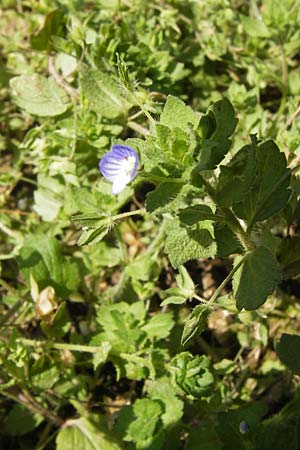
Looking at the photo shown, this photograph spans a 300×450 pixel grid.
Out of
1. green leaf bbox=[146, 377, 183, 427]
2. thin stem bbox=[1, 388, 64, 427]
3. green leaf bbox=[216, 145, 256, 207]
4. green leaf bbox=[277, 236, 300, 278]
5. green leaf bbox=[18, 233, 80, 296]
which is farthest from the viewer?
green leaf bbox=[18, 233, 80, 296]

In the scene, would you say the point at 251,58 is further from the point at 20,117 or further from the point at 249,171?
the point at 249,171

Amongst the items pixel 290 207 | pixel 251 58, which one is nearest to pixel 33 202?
pixel 251 58

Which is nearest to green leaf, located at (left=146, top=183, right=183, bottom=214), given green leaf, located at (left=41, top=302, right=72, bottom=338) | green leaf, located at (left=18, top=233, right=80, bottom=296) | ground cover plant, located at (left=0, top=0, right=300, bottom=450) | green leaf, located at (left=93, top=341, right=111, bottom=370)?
ground cover plant, located at (left=0, top=0, right=300, bottom=450)

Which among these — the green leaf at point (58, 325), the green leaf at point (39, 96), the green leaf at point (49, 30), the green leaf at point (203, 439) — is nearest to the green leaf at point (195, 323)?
the green leaf at point (203, 439)

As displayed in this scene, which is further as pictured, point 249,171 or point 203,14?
point 203,14

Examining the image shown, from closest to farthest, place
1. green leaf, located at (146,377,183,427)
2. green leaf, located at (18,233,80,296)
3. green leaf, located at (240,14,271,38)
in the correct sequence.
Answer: green leaf, located at (146,377,183,427)
green leaf, located at (18,233,80,296)
green leaf, located at (240,14,271,38)

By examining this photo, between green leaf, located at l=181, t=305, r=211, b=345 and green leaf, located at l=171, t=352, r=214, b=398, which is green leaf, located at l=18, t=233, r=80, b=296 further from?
green leaf, located at l=181, t=305, r=211, b=345
